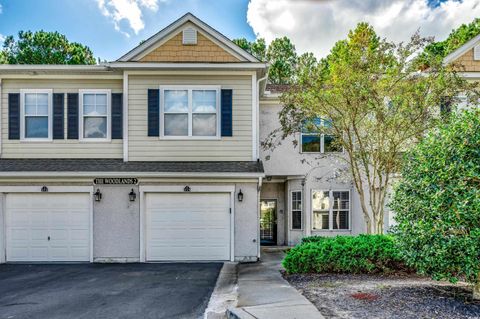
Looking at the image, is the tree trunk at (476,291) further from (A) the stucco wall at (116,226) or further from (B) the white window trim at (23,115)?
(B) the white window trim at (23,115)

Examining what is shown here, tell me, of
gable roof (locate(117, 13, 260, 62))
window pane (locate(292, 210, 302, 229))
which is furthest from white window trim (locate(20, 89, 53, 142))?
window pane (locate(292, 210, 302, 229))

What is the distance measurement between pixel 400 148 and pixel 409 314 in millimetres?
6144

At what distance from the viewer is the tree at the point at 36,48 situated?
30047mm

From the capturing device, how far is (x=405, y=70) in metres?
10.7

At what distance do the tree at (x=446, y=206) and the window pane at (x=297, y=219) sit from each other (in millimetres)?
9364

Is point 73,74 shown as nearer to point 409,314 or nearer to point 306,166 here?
point 306,166

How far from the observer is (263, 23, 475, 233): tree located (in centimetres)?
1034

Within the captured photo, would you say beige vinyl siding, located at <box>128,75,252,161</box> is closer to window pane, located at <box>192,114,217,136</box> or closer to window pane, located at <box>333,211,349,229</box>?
window pane, located at <box>192,114,217,136</box>

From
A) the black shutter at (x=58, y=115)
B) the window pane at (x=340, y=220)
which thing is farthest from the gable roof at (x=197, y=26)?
the window pane at (x=340, y=220)

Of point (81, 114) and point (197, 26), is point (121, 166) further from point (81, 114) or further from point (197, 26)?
point (197, 26)

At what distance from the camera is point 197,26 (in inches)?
483

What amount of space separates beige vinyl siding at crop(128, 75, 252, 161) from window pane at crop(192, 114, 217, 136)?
29cm

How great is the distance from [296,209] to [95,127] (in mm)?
8399

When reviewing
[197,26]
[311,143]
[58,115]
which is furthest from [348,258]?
[58,115]
